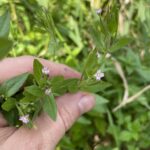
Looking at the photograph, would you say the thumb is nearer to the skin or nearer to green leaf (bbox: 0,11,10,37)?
the skin

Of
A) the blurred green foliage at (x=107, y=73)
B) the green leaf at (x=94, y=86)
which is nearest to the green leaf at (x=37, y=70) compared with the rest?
the green leaf at (x=94, y=86)

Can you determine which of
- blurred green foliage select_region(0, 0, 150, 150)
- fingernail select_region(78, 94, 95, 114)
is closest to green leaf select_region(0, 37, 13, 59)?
fingernail select_region(78, 94, 95, 114)

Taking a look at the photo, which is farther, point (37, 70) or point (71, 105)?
point (71, 105)

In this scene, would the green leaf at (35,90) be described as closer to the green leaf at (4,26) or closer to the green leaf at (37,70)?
the green leaf at (37,70)

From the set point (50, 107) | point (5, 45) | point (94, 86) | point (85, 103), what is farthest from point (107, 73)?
point (5, 45)

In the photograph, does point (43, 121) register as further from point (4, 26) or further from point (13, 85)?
point (4, 26)
